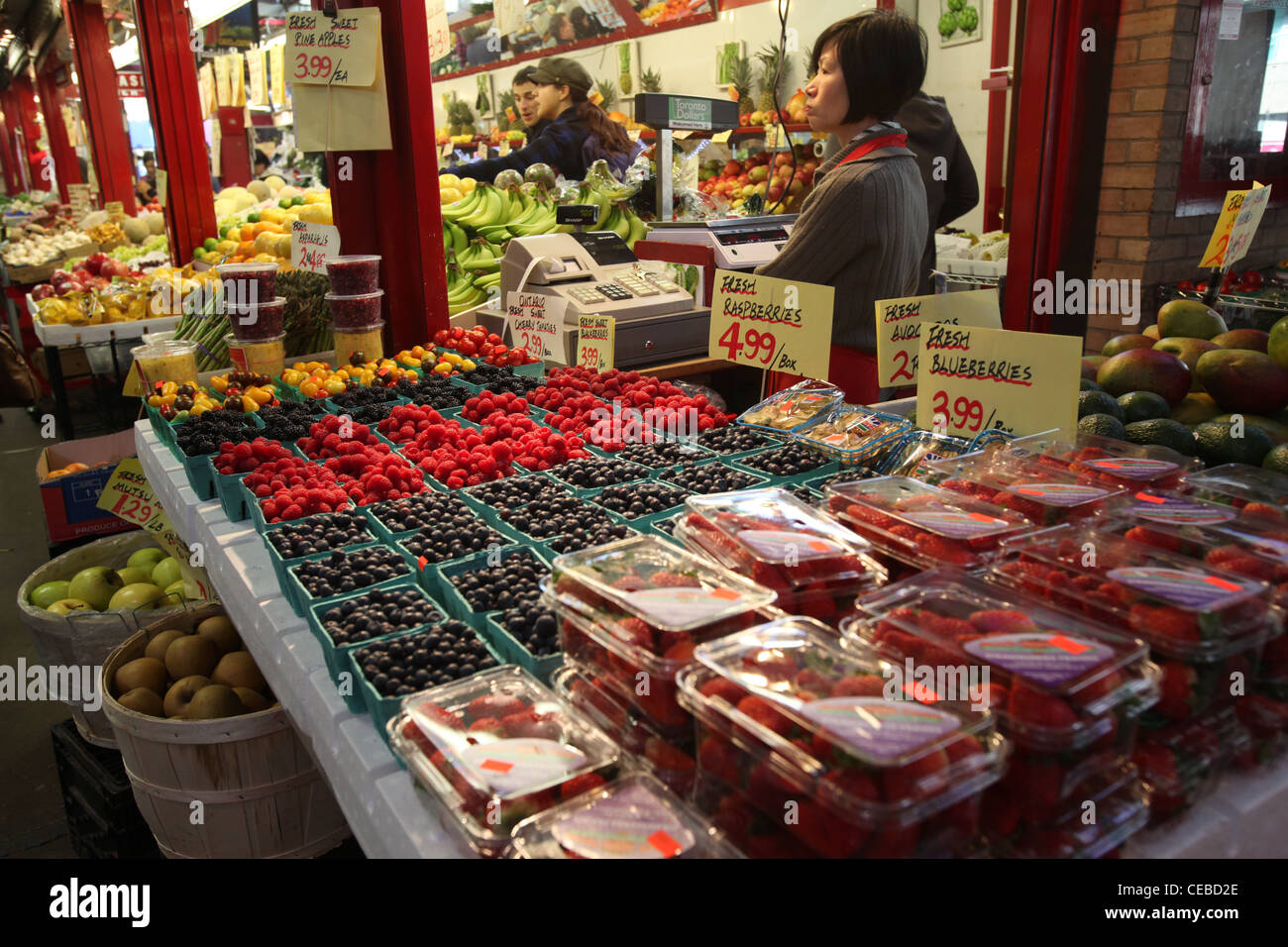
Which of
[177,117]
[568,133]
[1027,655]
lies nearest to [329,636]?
[1027,655]

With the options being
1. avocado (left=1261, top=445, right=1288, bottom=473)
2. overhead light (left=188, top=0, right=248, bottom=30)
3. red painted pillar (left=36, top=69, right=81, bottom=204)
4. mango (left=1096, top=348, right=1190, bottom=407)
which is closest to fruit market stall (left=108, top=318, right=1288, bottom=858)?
avocado (left=1261, top=445, right=1288, bottom=473)

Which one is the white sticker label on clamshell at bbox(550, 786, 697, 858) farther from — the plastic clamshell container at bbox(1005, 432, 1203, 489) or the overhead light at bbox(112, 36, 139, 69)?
the overhead light at bbox(112, 36, 139, 69)

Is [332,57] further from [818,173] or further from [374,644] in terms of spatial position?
[374,644]

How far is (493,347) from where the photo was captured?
325cm

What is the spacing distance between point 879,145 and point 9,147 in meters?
28.1

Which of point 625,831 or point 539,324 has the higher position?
point 539,324

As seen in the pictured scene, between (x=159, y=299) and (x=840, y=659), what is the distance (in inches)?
203

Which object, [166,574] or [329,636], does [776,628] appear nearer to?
[329,636]

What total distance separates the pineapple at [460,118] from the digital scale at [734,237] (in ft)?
29.1

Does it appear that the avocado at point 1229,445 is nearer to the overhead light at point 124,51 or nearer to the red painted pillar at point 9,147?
the overhead light at point 124,51

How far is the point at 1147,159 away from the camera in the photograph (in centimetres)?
342

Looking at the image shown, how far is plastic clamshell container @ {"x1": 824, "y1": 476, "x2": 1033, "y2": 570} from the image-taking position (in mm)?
1297
